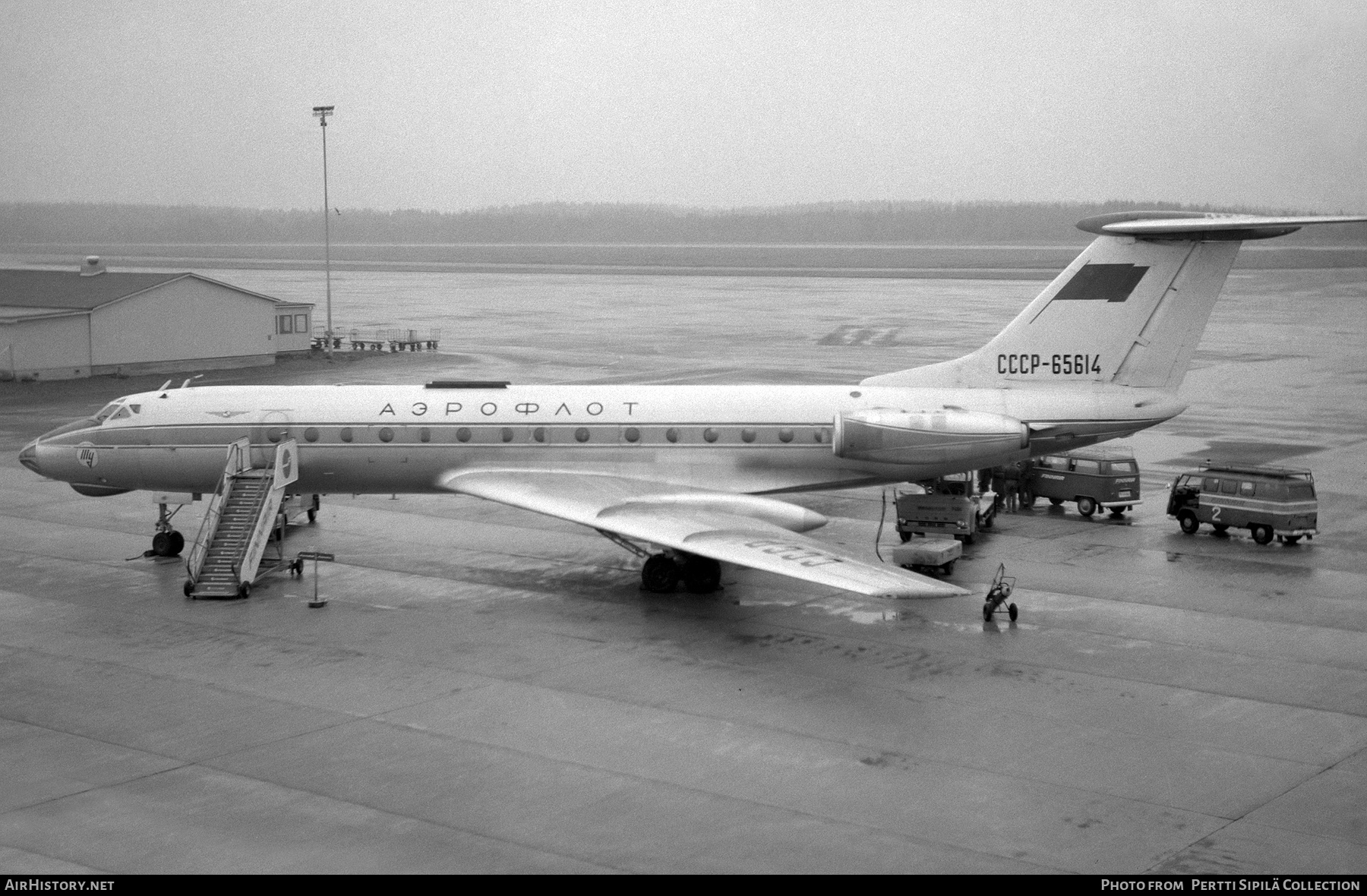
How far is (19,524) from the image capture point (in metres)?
28.6

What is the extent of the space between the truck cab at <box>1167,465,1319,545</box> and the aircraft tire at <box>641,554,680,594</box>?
450 inches

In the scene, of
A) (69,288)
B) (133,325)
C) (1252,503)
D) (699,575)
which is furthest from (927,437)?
(69,288)

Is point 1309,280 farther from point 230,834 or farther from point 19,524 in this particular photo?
point 230,834

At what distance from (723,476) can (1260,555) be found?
414 inches

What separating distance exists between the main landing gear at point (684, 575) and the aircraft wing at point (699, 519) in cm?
97

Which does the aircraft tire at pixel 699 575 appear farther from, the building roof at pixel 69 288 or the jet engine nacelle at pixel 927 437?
the building roof at pixel 69 288

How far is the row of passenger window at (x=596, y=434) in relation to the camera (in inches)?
973

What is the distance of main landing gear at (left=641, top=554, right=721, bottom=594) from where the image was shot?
23359 millimetres

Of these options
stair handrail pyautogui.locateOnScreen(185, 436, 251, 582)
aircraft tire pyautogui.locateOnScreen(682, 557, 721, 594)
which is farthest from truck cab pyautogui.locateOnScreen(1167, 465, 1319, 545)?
stair handrail pyautogui.locateOnScreen(185, 436, 251, 582)

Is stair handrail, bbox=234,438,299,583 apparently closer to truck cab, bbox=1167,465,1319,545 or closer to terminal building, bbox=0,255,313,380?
truck cab, bbox=1167,465,1319,545

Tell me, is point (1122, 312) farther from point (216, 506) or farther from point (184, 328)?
point (184, 328)

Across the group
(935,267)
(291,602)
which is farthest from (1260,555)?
(935,267)

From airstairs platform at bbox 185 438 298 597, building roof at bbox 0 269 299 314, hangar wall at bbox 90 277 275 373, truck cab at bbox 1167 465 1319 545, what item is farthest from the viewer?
hangar wall at bbox 90 277 275 373

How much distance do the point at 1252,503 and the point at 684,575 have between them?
11.9 metres
